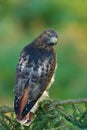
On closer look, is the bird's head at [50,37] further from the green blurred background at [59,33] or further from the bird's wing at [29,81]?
the green blurred background at [59,33]

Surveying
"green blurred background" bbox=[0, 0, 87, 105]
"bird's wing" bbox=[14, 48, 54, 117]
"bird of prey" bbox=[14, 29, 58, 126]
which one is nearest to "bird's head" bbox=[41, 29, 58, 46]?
"bird of prey" bbox=[14, 29, 58, 126]

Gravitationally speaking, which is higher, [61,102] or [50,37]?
[61,102]

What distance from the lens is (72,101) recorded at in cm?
497

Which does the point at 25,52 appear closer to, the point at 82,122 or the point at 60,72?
the point at 82,122

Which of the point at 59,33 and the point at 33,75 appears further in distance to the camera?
the point at 59,33

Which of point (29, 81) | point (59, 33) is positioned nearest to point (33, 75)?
point (29, 81)

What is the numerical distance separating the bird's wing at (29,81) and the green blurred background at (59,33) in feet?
16.8

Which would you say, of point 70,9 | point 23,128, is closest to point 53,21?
point 70,9

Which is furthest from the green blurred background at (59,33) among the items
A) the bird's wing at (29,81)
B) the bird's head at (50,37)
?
the bird's wing at (29,81)

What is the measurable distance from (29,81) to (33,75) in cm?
9

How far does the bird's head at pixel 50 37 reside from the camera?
6068 mm

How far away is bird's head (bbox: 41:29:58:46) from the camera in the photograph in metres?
6.07

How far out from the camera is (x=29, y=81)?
18.4ft

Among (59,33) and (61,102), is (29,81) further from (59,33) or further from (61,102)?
(59,33)
